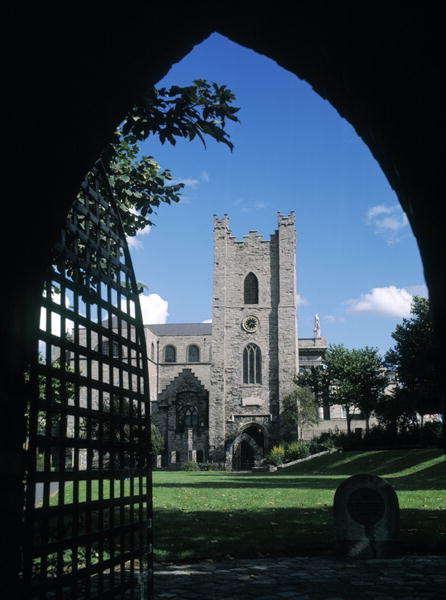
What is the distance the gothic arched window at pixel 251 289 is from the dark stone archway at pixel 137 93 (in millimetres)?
52999

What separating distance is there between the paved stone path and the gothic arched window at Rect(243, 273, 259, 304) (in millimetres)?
48898

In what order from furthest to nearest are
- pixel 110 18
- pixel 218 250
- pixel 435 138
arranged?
pixel 218 250, pixel 110 18, pixel 435 138

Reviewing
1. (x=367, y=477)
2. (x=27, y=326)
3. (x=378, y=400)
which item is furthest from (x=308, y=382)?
(x=27, y=326)

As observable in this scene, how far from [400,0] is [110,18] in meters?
1.37

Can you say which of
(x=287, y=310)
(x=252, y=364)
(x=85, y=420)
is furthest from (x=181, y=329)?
(x=85, y=420)

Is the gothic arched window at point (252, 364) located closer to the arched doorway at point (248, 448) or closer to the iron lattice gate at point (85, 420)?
the arched doorway at point (248, 448)

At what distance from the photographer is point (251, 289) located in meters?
56.6

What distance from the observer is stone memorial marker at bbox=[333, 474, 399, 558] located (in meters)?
7.59

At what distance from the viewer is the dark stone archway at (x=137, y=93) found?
2158 millimetres

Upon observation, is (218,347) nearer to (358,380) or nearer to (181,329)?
(358,380)

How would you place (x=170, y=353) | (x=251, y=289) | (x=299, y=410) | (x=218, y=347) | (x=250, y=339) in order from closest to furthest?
(x=299, y=410)
(x=218, y=347)
(x=250, y=339)
(x=251, y=289)
(x=170, y=353)

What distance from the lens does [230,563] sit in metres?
7.27

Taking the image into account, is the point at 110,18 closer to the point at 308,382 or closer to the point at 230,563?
the point at 230,563

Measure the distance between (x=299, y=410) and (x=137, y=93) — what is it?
49.2 m
